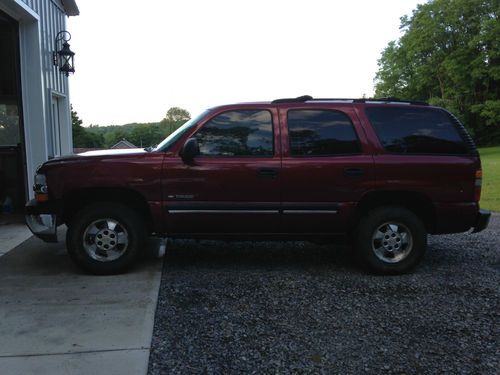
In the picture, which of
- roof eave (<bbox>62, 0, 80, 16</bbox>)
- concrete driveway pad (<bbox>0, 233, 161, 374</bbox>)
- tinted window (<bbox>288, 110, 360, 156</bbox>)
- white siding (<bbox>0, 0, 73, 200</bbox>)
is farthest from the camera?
roof eave (<bbox>62, 0, 80, 16</bbox>)

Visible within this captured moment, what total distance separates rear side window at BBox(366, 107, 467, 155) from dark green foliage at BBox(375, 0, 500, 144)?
51.3m

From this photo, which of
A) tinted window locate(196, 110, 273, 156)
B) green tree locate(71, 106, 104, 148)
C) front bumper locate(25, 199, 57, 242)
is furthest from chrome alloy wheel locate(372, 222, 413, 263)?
green tree locate(71, 106, 104, 148)

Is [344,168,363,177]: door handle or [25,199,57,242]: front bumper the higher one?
[344,168,363,177]: door handle

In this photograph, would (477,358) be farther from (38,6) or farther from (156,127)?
(156,127)

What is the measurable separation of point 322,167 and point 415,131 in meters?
1.15

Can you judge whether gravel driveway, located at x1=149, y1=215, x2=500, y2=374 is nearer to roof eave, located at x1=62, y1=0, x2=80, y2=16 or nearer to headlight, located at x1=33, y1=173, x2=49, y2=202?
headlight, located at x1=33, y1=173, x2=49, y2=202

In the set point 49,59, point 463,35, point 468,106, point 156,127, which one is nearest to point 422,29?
point 463,35

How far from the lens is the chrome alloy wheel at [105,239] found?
519 centimetres

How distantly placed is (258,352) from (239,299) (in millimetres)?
1084

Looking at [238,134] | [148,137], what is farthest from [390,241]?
[148,137]

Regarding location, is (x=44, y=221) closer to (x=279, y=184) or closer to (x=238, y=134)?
(x=238, y=134)

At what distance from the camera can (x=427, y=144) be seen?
5.30 metres

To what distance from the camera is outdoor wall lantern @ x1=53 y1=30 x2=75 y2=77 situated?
926cm

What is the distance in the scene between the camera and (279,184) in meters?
5.14
